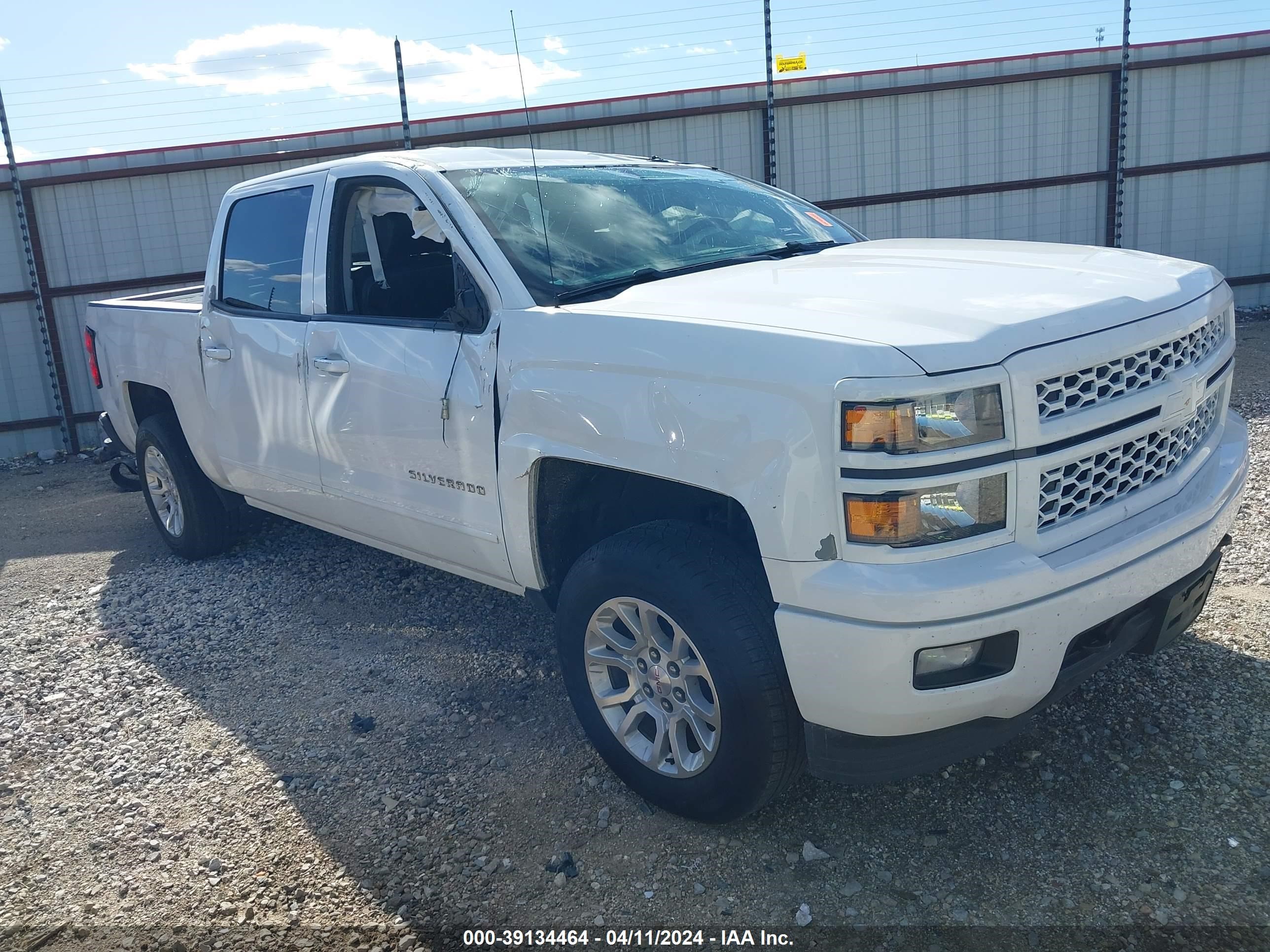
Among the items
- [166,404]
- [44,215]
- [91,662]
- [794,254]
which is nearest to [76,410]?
[44,215]

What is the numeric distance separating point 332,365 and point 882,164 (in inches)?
318

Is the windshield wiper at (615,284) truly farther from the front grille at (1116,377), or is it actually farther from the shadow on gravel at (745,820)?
the shadow on gravel at (745,820)

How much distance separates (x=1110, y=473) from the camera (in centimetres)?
266

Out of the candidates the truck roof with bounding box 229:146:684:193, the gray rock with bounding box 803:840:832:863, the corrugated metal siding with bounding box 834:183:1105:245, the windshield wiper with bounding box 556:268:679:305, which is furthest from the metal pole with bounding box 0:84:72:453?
the gray rock with bounding box 803:840:832:863

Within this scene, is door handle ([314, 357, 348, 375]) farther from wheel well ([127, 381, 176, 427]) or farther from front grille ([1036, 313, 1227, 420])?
front grille ([1036, 313, 1227, 420])

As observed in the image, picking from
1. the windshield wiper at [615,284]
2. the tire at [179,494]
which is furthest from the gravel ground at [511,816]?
the windshield wiper at [615,284]

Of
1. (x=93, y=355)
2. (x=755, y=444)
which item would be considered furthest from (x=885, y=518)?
(x=93, y=355)

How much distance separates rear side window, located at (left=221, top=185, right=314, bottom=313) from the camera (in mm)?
4340

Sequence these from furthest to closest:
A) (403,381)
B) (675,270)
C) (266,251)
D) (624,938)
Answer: (266,251) → (403,381) → (675,270) → (624,938)

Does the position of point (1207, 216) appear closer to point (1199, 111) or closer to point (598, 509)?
point (1199, 111)

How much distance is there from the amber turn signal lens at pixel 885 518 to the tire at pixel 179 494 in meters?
4.18

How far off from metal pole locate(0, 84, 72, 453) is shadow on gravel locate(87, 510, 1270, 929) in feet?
22.4

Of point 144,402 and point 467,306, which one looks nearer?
point 467,306

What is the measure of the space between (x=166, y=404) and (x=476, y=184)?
3.03 meters
